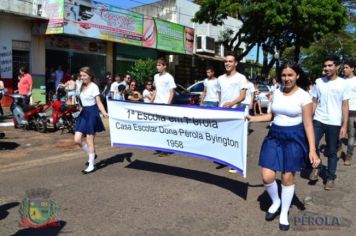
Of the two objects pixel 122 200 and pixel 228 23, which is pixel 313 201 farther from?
pixel 228 23

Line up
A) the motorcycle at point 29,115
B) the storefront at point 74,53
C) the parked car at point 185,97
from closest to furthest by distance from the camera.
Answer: the motorcycle at point 29,115
the parked car at point 185,97
the storefront at point 74,53

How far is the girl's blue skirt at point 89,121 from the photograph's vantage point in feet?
22.8

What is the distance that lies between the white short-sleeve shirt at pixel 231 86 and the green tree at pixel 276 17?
1738 cm

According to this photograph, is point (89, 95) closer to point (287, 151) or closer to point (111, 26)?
point (287, 151)

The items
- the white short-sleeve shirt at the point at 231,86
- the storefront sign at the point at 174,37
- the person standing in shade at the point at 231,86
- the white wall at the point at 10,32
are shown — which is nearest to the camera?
the person standing in shade at the point at 231,86

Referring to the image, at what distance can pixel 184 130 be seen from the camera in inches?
253

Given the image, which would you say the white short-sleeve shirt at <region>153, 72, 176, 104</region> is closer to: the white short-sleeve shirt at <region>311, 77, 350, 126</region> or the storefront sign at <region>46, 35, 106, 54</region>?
the white short-sleeve shirt at <region>311, 77, 350, 126</region>

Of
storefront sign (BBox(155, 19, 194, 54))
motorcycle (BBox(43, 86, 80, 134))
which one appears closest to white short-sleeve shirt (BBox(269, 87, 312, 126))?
motorcycle (BBox(43, 86, 80, 134))

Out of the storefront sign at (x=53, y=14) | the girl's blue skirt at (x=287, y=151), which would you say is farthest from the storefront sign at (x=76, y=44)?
the girl's blue skirt at (x=287, y=151)

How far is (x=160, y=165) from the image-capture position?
25.2ft

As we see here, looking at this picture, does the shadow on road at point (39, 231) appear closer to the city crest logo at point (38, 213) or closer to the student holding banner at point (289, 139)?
the city crest logo at point (38, 213)

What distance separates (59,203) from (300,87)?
3.15m

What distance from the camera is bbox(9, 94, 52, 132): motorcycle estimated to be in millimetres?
11852

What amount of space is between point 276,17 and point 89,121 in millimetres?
18728
